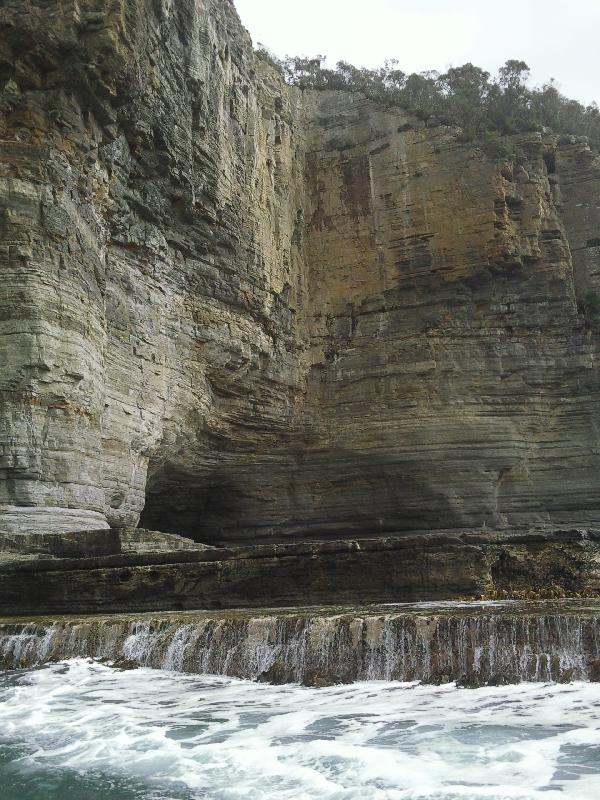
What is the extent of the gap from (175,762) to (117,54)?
16.1 metres

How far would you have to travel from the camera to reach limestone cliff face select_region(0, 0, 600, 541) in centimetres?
1655

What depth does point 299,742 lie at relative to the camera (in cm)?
542

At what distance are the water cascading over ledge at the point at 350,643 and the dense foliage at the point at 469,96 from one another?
2384 cm

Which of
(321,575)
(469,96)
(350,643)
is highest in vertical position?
(469,96)

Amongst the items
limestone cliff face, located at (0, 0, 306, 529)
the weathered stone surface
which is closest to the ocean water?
the weathered stone surface

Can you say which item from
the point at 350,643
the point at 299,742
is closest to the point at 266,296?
the point at 350,643

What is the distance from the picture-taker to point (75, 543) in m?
12.8

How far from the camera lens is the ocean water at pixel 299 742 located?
4.54m

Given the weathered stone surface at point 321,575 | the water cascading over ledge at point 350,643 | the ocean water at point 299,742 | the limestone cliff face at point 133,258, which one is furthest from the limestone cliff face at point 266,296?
the ocean water at point 299,742

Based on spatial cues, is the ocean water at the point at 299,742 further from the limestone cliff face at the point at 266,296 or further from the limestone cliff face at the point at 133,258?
the limestone cliff face at the point at 266,296

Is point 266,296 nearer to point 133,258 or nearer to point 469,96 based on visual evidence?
point 133,258

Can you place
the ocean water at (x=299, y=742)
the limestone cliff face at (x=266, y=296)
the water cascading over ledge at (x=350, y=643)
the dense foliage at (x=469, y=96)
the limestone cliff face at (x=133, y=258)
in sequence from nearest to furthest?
the ocean water at (x=299, y=742) → the water cascading over ledge at (x=350, y=643) → the limestone cliff face at (x=133, y=258) → the limestone cliff face at (x=266, y=296) → the dense foliage at (x=469, y=96)

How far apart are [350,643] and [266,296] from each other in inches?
696

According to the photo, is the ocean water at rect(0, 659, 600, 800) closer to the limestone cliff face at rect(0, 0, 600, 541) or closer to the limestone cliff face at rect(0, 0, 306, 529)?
the limestone cliff face at rect(0, 0, 306, 529)
